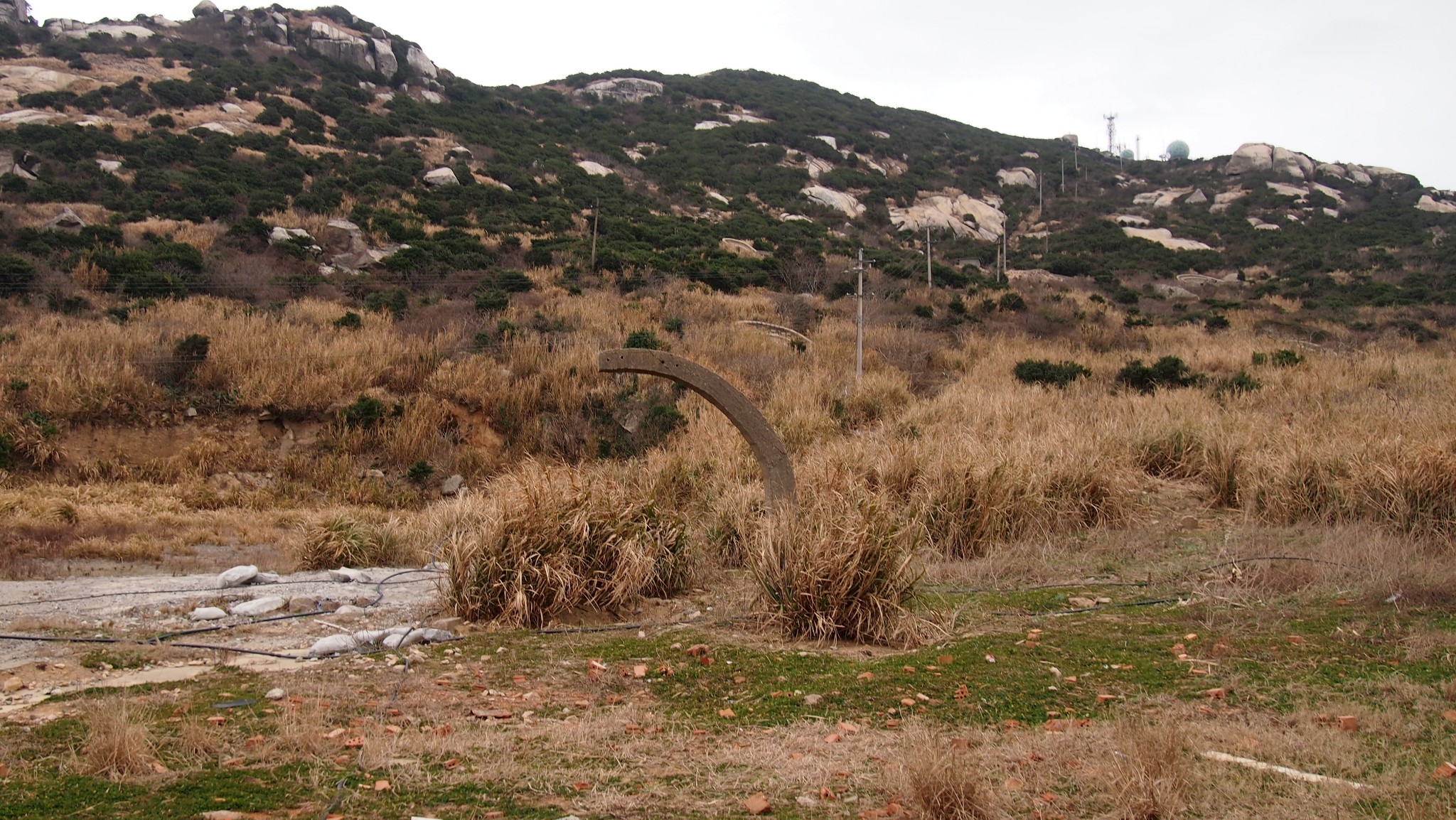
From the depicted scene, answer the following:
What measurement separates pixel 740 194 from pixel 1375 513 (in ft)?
126

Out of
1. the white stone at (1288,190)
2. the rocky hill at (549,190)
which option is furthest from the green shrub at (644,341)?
the white stone at (1288,190)

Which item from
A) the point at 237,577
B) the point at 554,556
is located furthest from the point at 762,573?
the point at 237,577

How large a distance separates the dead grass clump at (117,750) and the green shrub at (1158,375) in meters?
18.7

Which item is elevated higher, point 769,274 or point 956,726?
point 769,274

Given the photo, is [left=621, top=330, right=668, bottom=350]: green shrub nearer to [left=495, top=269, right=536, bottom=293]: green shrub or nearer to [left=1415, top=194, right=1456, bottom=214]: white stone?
[left=495, top=269, right=536, bottom=293]: green shrub

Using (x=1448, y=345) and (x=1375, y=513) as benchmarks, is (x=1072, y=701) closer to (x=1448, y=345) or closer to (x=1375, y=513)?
(x=1375, y=513)

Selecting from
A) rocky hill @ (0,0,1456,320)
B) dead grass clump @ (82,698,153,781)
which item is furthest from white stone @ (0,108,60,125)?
dead grass clump @ (82,698,153,781)

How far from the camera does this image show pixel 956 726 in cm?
391

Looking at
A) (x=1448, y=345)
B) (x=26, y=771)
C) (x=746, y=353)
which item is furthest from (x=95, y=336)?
(x=1448, y=345)

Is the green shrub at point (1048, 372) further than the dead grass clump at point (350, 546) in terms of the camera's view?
Yes

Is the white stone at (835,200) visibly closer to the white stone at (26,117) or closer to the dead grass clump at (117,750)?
the white stone at (26,117)

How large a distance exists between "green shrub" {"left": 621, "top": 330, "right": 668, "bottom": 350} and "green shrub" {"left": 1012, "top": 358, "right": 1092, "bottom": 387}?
780 cm

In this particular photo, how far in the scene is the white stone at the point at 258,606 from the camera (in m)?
6.51

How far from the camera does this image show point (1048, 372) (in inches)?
778
